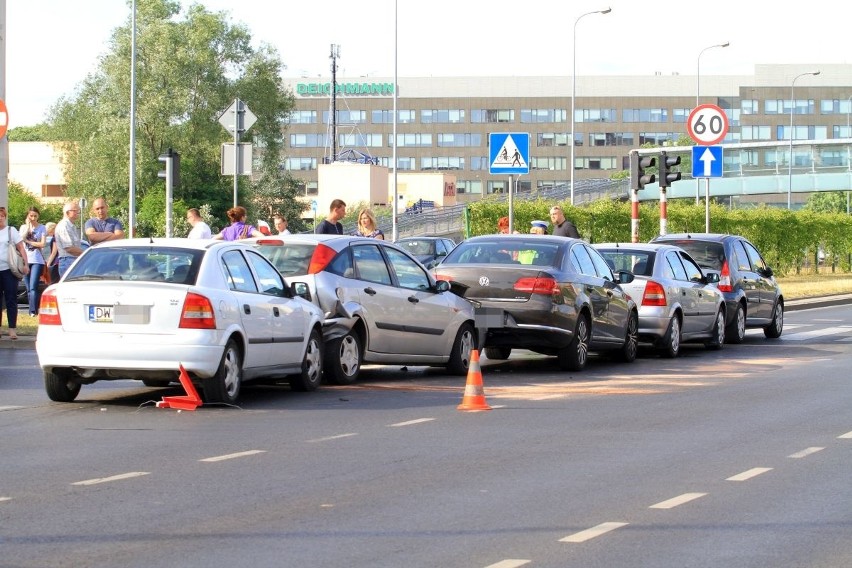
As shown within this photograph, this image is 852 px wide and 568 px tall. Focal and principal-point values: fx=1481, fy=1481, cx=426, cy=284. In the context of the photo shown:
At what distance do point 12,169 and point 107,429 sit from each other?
11903cm

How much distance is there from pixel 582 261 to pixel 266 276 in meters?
Answer: 5.47

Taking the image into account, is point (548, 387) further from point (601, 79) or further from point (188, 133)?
point (601, 79)

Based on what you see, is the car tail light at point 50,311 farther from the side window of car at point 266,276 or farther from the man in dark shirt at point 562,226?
the man in dark shirt at point 562,226

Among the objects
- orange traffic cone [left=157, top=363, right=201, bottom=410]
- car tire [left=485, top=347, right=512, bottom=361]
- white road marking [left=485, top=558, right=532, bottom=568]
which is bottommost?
car tire [left=485, top=347, right=512, bottom=361]

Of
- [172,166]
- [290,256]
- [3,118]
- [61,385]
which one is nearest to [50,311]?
[61,385]

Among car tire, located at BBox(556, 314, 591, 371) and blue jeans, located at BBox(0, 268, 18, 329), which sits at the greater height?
blue jeans, located at BBox(0, 268, 18, 329)

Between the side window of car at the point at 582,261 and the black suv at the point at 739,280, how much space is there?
5.80 m

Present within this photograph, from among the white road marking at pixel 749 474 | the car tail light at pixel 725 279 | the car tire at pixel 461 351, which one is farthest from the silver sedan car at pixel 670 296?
the white road marking at pixel 749 474

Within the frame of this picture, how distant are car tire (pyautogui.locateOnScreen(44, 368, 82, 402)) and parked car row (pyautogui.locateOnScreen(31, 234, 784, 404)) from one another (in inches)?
0.7

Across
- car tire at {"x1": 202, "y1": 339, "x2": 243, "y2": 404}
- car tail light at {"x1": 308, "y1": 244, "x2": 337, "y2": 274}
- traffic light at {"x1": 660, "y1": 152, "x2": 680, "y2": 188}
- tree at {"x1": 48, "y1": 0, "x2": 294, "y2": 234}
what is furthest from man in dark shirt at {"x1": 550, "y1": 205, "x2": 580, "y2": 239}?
tree at {"x1": 48, "y1": 0, "x2": 294, "y2": 234}

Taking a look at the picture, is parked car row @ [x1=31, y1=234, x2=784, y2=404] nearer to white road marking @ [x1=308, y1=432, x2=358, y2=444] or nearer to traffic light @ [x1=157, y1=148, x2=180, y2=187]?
white road marking @ [x1=308, y1=432, x2=358, y2=444]

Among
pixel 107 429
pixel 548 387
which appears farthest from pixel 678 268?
pixel 107 429

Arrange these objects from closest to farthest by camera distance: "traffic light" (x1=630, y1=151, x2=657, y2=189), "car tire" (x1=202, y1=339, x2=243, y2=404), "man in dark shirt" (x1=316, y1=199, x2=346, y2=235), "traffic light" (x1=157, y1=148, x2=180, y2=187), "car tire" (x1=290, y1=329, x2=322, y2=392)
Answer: "car tire" (x1=202, y1=339, x2=243, y2=404), "car tire" (x1=290, y1=329, x2=322, y2=392), "man in dark shirt" (x1=316, y1=199, x2=346, y2=235), "traffic light" (x1=157, y1=148, x2=180, y2=187), "traffic light" (x1=630, y1=151, x2=657, y2=189)

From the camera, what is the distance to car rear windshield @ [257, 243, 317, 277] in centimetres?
1522
